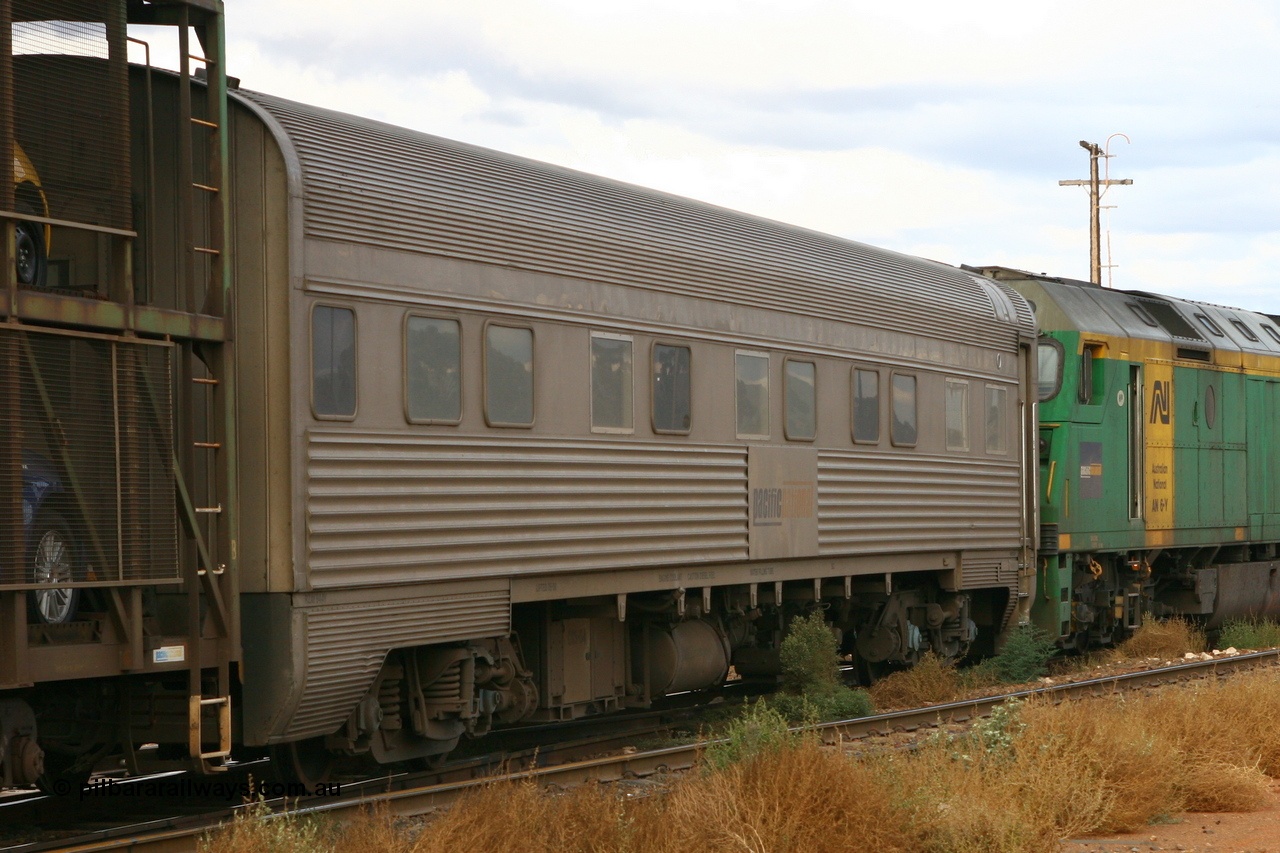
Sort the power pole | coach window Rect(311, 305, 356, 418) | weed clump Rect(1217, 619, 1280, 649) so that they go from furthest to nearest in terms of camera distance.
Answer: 1. the power pole
2. weed clump Rect(1217, 619, 1280, 649)
3. coach window Rect(311, 305, 356, 418)

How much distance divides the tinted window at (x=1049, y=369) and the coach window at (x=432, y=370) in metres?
9.56

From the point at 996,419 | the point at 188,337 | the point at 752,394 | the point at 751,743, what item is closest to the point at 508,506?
the point at 751,743

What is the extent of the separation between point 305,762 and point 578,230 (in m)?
4.11

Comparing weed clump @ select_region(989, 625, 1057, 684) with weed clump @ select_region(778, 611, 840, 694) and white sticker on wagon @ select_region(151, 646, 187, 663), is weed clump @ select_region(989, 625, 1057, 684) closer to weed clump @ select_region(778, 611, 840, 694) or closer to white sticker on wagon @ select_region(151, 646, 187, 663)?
weed clump @ select_region(778, 611, 840, 694)

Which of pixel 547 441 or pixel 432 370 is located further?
pixel 547 441

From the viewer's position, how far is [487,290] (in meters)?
10.1

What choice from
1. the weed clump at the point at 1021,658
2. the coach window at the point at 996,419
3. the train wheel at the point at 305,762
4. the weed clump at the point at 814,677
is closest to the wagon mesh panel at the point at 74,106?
the train wheel at the point at 305,762

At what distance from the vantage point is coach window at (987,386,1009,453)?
635 inches

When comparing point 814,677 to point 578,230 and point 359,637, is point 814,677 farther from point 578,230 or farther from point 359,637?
point 359,637

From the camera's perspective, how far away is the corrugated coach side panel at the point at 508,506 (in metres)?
8.92

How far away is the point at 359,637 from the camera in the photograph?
897 centimetres

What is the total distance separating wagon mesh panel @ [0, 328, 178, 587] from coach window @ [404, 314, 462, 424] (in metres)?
1.89

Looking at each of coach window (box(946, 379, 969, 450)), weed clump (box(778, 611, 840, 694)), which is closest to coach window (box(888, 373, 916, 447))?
coach window (box(946, 379, 969, 450))

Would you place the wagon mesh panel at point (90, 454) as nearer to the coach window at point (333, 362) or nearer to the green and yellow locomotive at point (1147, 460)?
the coach window at point (333, 362)
